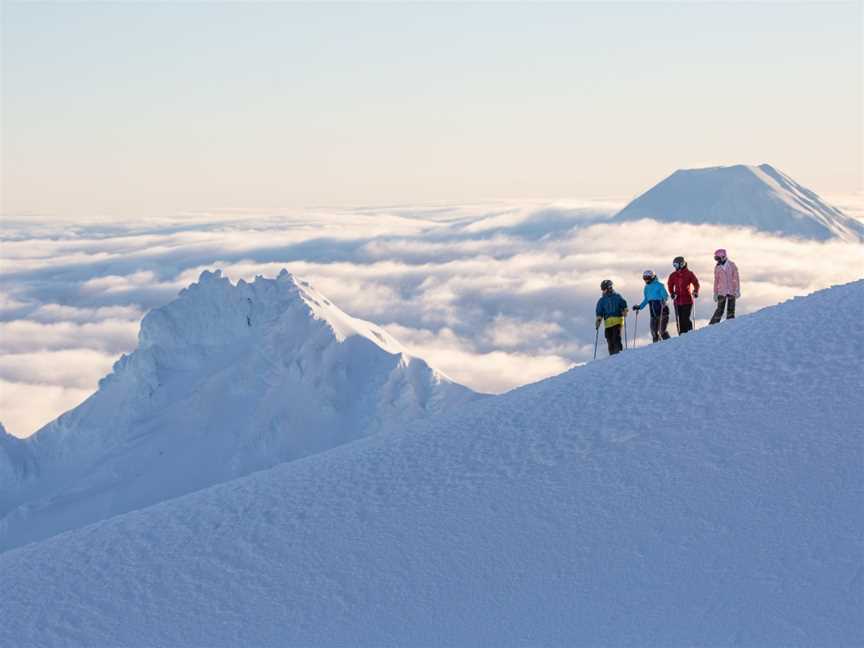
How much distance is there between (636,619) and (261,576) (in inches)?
211

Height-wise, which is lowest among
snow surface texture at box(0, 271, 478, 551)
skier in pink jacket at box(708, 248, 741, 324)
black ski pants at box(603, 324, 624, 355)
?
snow surface texture at box(0, 271, 478, 551)

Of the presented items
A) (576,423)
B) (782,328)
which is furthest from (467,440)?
(782,328)

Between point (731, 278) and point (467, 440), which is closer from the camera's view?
point (467, 440)

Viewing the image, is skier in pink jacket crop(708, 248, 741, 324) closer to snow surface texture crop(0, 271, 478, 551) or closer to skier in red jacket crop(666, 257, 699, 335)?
skier in red jacket crop(666, 257, 699, 335)

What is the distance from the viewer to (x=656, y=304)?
25.5 meters

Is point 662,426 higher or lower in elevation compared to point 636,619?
higher

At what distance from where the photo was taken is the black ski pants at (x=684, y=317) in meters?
25.5

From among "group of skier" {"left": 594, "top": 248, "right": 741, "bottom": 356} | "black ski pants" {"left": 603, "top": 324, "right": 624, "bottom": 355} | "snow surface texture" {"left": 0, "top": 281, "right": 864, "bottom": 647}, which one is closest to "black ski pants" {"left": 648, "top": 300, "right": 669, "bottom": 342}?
"group of skier" {"left": 594, "top": 248, "right": 741, "bottom": 356}

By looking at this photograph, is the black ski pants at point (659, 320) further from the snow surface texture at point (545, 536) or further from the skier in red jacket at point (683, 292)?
the snow surface texture at point (545, 536)

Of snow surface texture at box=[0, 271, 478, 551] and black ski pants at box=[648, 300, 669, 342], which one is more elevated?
black ski pants at box=[648, 300, 669, 342]

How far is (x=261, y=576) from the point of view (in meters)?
15.1

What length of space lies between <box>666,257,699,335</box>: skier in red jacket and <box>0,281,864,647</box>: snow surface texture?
5.41 m

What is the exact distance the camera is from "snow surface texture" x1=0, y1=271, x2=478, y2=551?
162 meters

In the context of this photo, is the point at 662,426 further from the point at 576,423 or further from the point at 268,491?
the point at 268,491
